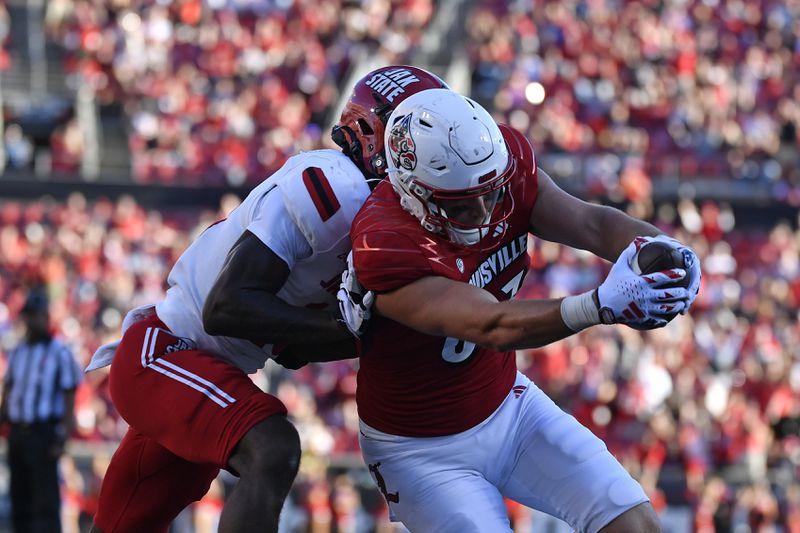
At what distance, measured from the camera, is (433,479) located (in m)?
4.33

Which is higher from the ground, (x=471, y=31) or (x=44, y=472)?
(x=44, y=472)

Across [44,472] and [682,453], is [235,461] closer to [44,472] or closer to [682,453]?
[44,472]

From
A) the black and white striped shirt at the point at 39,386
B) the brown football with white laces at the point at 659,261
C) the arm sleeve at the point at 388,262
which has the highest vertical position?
the brown football with white laces at the point at 659,261

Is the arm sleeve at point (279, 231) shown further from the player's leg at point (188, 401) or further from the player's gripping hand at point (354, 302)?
the player's leg at point (188, 401)

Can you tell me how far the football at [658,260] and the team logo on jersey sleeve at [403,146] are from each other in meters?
0.80

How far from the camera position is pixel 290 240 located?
4.21m

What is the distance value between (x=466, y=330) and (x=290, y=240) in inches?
32.0

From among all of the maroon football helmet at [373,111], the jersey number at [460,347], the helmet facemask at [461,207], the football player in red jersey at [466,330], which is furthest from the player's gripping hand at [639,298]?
the maroon football helmet at [373,111]

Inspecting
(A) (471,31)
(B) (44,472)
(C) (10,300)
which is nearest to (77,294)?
(C) (10,300)

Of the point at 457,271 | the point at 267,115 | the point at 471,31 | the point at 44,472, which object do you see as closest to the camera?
the point at 457,271

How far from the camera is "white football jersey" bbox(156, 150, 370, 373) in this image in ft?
13.8

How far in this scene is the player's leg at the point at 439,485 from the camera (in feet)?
13.8

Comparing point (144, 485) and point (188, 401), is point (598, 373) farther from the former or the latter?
point (188, 401)

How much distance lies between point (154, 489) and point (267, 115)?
43.7ft
